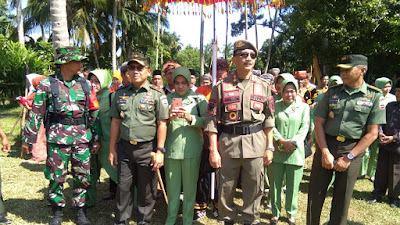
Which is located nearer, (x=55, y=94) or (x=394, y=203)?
(x=55, y=94)

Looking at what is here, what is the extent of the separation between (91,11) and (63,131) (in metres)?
19.8

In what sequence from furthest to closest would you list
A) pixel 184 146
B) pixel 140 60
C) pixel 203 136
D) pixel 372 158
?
pixel 372 158 → pixel 203 136 → pixel 184 146 → pixel 140 60

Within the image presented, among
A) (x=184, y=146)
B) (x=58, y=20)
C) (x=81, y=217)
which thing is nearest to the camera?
(x=184, y=146)

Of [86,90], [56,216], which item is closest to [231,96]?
[86,90]

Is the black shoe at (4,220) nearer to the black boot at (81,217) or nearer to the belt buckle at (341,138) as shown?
the black boot at (81,217)

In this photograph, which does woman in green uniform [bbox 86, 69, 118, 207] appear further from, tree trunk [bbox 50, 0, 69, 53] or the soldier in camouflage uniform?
tree trunk [bbox 50, 0, 69, 53]

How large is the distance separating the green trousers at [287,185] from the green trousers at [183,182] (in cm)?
109

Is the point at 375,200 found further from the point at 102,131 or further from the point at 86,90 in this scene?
the point at 86,90

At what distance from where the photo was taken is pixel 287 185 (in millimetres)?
3756

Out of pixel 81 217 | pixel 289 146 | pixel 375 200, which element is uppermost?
pixel 289 146

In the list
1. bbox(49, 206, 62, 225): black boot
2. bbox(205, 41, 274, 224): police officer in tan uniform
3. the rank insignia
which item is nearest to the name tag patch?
bbox(205, 41, 274, 224): police officer in tan uniform

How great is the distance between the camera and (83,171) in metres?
3.52

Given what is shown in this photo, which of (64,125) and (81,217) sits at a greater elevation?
(64,125)

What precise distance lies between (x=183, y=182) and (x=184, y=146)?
46 cm
